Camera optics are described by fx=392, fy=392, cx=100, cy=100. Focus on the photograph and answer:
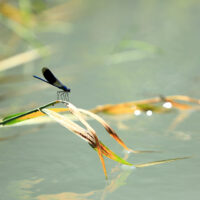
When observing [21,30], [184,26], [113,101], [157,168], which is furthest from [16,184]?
[184,26]

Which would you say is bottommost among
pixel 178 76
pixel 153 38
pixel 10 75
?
pixel 178 76

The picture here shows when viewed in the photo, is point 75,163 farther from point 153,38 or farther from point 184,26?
point 184,26

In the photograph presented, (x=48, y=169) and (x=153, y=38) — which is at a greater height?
(x=153, y=38)

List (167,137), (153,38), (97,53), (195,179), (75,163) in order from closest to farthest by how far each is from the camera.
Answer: (195,179), (75,163), (167,137), (97,53), (153,38)

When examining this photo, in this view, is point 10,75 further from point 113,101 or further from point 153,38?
point 153,38

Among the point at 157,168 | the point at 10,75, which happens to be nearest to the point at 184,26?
the point at 10,75

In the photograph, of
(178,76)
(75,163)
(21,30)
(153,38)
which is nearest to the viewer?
(75,163)

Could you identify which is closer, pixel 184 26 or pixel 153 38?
pixel 153 38
